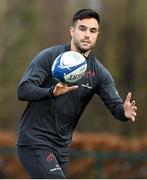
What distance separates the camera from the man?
7883 millimetres

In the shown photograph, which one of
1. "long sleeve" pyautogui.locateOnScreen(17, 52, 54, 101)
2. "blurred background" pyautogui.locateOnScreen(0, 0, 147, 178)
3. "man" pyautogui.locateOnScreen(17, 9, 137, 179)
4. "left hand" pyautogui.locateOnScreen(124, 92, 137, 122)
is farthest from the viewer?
"blurred background" pyautogui.locateOnScreen(0, 0, 147, 178)

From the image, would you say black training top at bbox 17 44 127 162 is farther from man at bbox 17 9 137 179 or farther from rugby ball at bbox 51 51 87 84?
rugby ball at bbox 51 51 87 84

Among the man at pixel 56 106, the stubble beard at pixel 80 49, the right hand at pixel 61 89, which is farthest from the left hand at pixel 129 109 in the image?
the right hand at pixel 61 89

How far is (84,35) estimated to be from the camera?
8062mm

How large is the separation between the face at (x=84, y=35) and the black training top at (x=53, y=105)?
0.14 metres

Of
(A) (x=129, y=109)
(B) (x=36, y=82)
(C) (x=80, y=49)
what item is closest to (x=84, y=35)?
(C) (x=80, y=49)

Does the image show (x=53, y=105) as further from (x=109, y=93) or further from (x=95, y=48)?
(x=95, y=48)

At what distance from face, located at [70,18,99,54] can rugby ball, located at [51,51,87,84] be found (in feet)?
1.21

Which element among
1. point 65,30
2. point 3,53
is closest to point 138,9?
point 65,30

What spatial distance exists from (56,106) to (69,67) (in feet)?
2.00

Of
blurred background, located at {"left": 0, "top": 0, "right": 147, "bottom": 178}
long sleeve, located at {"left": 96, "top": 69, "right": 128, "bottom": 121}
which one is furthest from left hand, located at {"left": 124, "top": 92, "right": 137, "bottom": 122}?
blurred background, located at {"left": 0, "top": 0, "right": 147, "bottom": 178}

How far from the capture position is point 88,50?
8.16 m

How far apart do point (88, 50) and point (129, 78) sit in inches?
977

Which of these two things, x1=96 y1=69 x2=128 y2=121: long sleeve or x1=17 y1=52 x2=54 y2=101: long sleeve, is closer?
x1=17 y1=52 x2=54 y2=101: long sleeve
